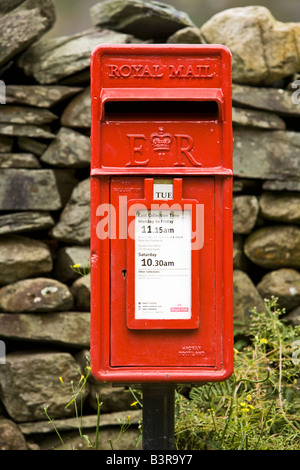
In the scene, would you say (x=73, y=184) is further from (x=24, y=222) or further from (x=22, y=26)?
(x=22, y=26)

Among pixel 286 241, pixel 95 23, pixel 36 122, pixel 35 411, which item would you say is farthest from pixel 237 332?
pixel 95 23

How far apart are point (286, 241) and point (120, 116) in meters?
1.96

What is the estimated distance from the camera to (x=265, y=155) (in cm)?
368

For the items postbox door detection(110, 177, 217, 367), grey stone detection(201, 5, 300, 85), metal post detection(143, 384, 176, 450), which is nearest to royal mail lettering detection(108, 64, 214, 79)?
postbox door detection(110, 177, 217, 367)

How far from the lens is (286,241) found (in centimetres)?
370

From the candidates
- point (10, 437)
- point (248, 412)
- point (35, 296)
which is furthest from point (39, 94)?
point (248, 412)

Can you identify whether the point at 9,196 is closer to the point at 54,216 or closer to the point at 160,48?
the point at 54,216

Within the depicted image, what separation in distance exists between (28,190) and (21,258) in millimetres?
423

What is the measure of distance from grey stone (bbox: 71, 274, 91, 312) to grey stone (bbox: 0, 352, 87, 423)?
0.34 meters

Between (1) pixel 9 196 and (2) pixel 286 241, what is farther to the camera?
(2) pixel 286 241

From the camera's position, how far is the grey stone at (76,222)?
11.5 feet

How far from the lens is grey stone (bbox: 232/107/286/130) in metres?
3.62
